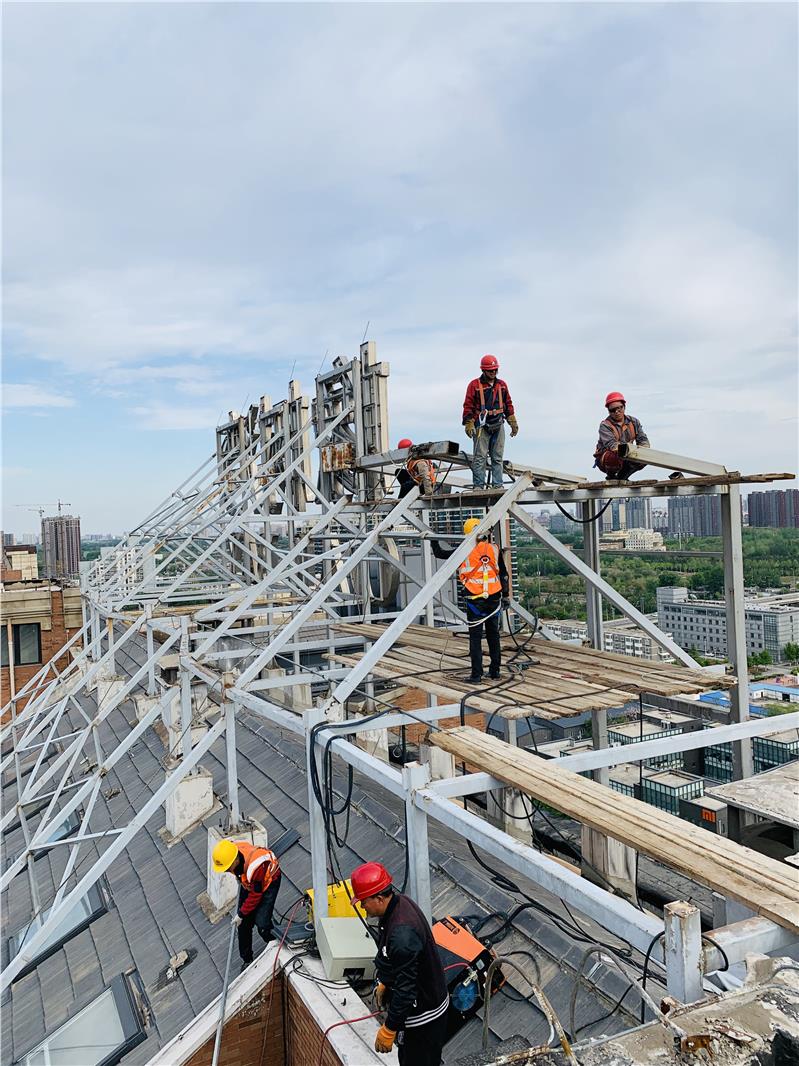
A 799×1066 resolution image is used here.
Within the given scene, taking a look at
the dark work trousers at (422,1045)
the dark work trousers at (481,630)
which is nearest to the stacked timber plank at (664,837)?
the dark work trousers at (422,1045)

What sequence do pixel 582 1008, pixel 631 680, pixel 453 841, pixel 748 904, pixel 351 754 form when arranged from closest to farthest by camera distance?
1. pixel 748 904
2. pixel 582 1008
3. pixel 351 754
4. pixel 631 680
5. pixel 453 841

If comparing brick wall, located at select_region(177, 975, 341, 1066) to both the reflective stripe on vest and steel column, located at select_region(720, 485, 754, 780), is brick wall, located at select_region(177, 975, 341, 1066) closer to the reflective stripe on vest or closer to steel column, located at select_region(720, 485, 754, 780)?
steel column, located at select_region(720, 485, 754, 780)

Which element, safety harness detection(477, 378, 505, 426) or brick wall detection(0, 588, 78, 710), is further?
brick wall detection(0, 588, 78, 710)

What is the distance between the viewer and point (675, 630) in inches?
619

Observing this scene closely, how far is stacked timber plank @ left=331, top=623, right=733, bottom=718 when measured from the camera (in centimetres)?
611

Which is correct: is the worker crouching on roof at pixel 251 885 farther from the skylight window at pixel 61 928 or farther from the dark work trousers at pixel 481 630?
the skylight window at pixel 61 928

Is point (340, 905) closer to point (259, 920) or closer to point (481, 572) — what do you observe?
point (259, 920)

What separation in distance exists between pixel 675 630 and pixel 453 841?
33.3 feet

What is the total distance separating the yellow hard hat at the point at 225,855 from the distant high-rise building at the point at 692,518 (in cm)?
666

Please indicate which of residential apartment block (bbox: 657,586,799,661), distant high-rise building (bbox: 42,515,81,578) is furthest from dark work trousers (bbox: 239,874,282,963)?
distant high-rise building (bbox: 42,515,81,578)

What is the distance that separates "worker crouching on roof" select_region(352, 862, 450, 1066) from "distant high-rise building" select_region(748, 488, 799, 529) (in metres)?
10.8

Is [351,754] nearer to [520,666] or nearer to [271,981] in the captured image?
[271,981]

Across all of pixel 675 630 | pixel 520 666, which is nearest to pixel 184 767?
pixel 520 666

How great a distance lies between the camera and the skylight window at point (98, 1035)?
6.12 metres
